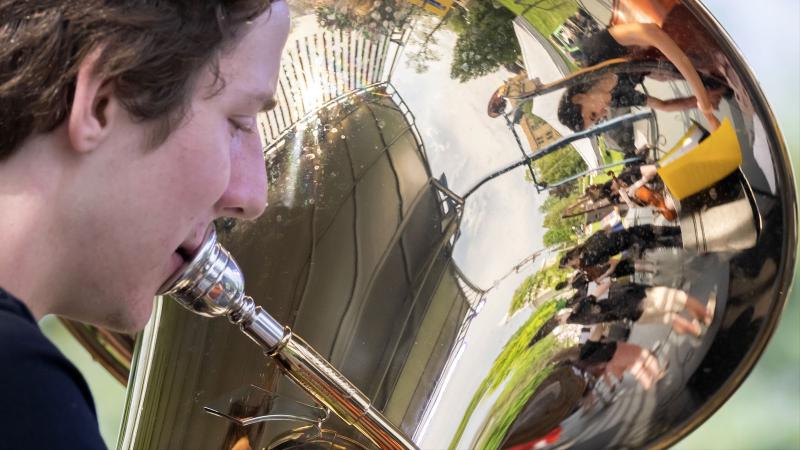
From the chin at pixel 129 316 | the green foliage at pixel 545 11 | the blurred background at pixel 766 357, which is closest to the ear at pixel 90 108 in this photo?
the chin at pixel 129 316

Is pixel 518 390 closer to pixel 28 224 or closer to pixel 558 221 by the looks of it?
pixel 558 221

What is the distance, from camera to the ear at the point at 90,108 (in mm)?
615

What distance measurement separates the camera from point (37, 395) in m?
0.51

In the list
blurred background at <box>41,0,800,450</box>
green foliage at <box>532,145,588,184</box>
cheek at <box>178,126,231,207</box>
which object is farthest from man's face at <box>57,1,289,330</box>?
blurred background at <box>41,0,800,450</box>

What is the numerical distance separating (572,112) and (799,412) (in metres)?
1.82

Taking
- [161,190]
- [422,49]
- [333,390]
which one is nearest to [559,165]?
[422,49]

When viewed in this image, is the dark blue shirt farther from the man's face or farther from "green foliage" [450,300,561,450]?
"green foliage" [450,300,561,450]

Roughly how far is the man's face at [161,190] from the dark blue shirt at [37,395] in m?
0.10

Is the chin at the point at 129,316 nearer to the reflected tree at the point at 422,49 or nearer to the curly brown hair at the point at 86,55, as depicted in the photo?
the curly brown hair at the point at 86,55

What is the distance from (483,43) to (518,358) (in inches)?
10.5

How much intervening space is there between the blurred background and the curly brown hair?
5.05 feet

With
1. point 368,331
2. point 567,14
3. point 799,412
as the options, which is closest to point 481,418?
point 368,331

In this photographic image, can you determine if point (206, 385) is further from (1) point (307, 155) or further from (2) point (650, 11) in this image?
(2) point (650, 11)

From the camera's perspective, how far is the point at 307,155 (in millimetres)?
869
